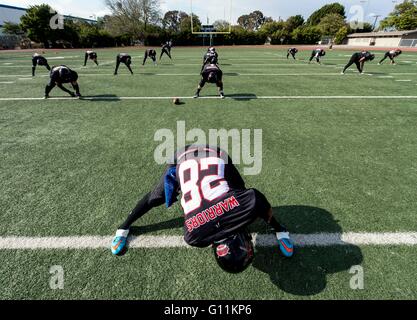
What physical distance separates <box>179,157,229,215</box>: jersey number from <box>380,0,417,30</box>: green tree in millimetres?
74117

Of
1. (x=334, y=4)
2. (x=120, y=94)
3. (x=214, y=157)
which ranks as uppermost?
(x=334, y=4)

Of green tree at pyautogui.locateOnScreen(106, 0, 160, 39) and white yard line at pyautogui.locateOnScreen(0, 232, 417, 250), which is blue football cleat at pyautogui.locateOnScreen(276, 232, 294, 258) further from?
green tree at pyautogui.locateOnScreen(106, 0, 160, 39)

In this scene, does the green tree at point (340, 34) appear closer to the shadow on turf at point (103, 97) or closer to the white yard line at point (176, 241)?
the shadow on turf at point (103, 97)

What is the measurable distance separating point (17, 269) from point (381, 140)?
21.1ft

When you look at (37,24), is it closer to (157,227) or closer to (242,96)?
(242,96)

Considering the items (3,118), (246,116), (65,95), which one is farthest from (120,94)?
(246,116)

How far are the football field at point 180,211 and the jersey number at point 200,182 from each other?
86 centimetres

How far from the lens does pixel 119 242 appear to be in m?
2.57

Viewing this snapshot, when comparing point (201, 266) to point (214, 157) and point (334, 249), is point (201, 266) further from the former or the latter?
point (334, 249)

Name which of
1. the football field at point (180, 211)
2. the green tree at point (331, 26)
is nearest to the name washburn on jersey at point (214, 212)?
the football field at point (180, 211)

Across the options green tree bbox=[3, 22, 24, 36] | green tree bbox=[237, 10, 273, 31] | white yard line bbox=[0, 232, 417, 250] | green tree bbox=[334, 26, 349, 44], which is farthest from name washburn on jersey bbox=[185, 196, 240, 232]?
green tree bbox=[237, 10, 273, 31]

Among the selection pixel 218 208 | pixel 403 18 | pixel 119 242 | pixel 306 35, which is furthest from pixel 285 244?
pixel 403 18

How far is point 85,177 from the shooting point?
150 inches

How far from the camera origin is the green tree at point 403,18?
2084 inches
